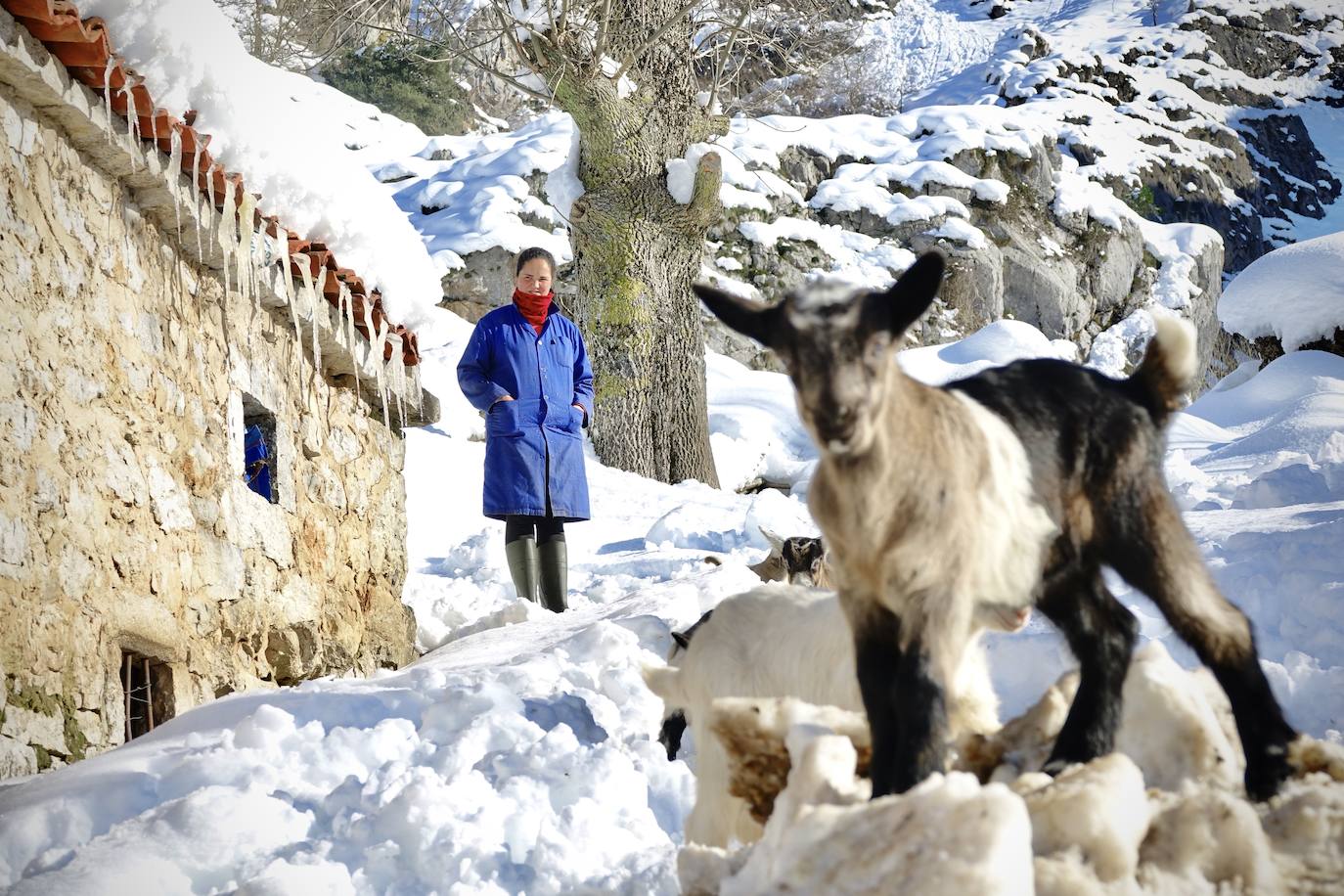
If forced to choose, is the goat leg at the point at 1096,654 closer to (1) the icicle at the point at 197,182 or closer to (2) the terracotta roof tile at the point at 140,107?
(2) the terracotta roof tile at the point at 140,107

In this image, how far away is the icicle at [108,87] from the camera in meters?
4.12

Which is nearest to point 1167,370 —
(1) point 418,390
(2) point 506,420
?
(2) point 506,420

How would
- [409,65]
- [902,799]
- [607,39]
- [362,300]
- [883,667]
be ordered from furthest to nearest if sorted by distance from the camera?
1. [409,65]
2. [607,39]
3. [362,300]
4. [883,667]
5. [902,799]

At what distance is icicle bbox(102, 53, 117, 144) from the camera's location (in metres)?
4.12

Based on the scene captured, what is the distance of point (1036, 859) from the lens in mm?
1738

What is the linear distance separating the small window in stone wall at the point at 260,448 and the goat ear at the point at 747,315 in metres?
4.30

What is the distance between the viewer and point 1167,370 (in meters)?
2.03

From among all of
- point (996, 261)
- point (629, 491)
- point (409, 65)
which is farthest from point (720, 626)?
point (409, 65)

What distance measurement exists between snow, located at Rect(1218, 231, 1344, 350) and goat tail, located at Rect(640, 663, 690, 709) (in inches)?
388

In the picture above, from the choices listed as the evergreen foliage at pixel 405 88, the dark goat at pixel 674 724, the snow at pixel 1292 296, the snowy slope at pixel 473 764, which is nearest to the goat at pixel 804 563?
the snowy slope at pixel 473 764

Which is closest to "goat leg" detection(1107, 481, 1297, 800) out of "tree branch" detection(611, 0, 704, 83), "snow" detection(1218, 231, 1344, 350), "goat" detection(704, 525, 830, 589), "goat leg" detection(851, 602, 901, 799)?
"goat leg" detection(851, 602, 901, 799)

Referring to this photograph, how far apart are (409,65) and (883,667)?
92.7 feet

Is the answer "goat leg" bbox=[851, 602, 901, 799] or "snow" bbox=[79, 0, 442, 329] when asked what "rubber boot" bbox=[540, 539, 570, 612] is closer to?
"snow" bbox=[79, 0, 442, 329]

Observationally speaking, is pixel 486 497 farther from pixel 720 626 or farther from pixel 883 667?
pixel 883 667
